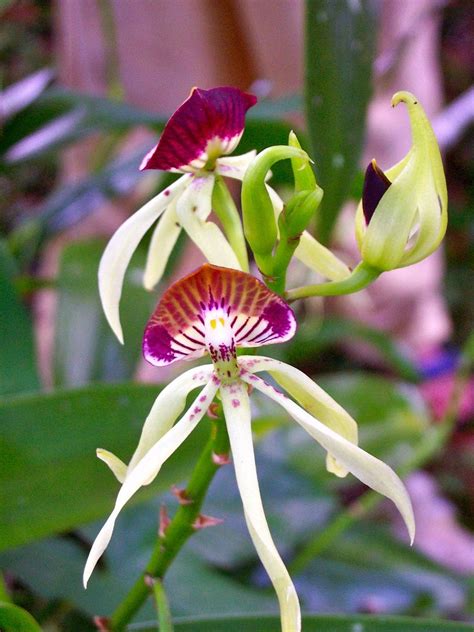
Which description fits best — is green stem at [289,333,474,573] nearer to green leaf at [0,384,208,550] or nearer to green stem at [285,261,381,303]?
green leaf at [0,384,208,550]

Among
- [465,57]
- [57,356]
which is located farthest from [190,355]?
[465,57]

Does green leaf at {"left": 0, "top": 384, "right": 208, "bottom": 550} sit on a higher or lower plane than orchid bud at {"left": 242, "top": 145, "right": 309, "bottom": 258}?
lower

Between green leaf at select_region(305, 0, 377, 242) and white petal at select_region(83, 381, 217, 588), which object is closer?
white petal at select_region(83, 381, 217, 588)

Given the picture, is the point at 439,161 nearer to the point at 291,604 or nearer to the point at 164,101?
the point at 291,604

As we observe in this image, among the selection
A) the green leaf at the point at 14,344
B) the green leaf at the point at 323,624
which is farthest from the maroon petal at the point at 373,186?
the green leaf at the point at 14,344

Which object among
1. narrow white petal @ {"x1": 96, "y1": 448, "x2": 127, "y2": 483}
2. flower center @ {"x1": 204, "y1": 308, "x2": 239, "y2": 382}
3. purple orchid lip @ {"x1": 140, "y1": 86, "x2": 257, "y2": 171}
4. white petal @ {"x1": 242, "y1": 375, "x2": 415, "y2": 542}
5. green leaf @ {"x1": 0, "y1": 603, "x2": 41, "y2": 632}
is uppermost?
purple orchid lip @ {"x1": 140, "y1": 86, "x2": 257, "y2": 171}

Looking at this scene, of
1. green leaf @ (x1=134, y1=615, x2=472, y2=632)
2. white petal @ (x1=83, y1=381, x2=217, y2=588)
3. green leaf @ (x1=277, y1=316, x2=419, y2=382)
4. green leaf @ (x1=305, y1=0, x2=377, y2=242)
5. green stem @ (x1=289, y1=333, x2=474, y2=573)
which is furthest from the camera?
green leaf @ (x1=277, y1=316, x2=419, y2=382)

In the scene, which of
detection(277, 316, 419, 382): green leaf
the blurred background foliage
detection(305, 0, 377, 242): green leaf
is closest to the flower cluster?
the blurred background foliage
